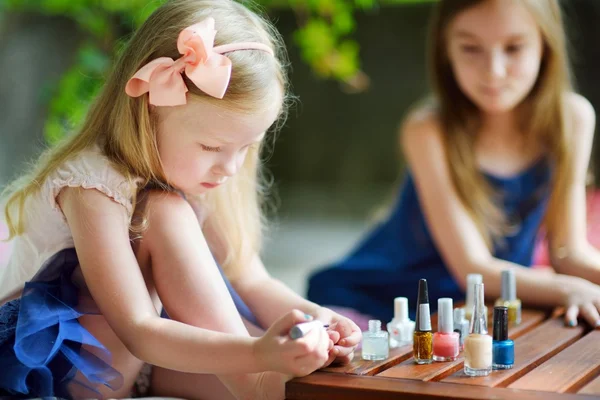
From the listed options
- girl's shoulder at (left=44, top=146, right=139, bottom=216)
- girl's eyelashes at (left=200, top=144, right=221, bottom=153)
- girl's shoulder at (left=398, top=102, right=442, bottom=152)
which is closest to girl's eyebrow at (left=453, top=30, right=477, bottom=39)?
girl's shoulder at (left=398, top=102, right=442, bottom=152)

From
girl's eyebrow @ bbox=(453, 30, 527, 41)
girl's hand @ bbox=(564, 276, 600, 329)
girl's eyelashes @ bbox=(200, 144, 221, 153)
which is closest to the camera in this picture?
girl's eyelashes @ bbox=(200, 144, 221, 153)

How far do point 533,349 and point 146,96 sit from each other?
35.4 inches

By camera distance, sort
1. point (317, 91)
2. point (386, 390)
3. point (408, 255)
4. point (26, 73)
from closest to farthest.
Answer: point (386, 390) < point (408, 255) < point (26, 73) < point (317, 91)

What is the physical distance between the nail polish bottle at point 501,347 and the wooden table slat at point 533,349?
0.02m

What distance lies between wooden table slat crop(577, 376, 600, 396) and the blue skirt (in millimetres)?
847

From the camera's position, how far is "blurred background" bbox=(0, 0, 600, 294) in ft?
14.0

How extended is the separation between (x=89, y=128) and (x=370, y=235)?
57.7 inches

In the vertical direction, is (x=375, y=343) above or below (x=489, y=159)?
below

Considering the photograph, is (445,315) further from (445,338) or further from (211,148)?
(211,148)

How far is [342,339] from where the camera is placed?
1.67 m

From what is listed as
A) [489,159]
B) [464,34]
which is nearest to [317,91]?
[489,159]

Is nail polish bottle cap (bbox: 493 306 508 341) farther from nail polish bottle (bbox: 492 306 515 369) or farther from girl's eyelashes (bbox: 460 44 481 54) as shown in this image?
girl's eyelashes (bbox: 460 44 481 54)

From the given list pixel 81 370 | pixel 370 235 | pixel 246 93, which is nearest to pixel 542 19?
pixel 370 235

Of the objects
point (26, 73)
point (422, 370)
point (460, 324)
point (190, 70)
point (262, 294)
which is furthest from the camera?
point (26, 73)
